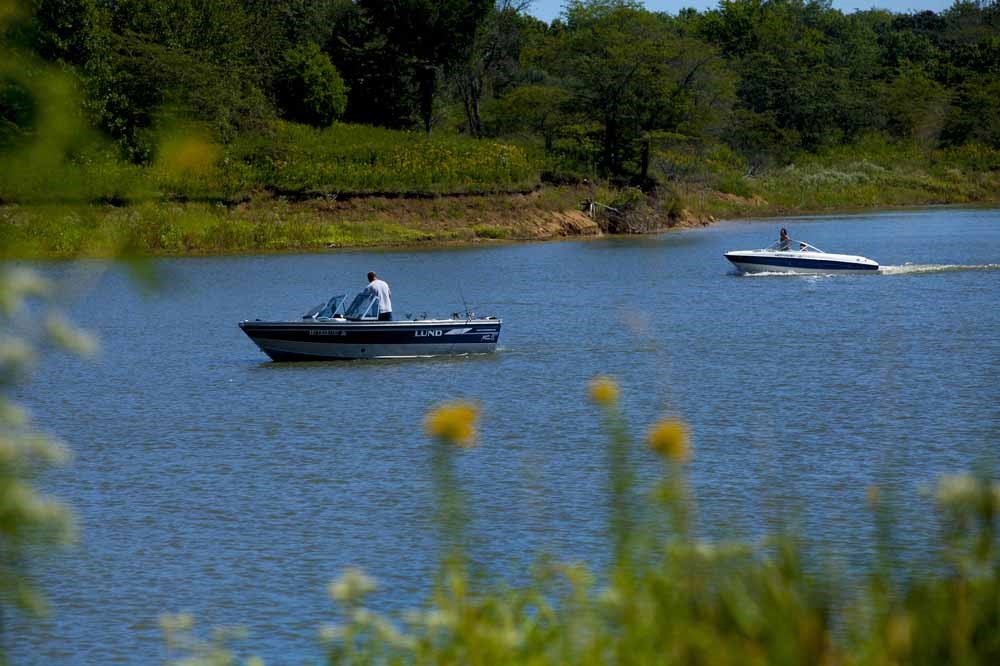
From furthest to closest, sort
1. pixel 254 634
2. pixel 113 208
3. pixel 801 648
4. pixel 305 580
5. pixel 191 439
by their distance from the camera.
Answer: pixel 191 439 → pixel 305 580 → pixel 254 634 → pixel 113 208 → pixel 801 648

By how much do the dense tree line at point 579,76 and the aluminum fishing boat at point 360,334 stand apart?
18.9 m

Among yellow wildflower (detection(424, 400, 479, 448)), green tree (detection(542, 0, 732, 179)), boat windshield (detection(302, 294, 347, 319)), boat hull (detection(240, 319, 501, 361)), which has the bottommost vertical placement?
boat hull (detection(240, 319, 501, 361))

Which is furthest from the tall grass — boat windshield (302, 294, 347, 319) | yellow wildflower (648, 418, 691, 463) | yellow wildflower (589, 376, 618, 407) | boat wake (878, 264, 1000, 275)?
yellow wildflower (648, 418, 691, 463)

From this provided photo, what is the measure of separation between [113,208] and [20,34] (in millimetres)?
614

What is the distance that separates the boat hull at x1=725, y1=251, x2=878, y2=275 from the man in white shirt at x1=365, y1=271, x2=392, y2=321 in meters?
19.7

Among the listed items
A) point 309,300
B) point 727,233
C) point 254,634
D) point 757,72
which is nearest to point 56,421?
point 254,634

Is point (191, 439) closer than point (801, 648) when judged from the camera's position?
No

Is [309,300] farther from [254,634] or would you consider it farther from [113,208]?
[113,208]

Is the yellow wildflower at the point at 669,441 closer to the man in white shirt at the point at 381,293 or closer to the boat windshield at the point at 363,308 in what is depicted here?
the man in white shirt at the point at 381,293

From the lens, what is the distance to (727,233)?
70812 mm

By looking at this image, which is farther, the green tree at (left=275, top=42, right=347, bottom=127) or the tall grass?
the green tree at (left=275, top=42, right=347, bottom=127)

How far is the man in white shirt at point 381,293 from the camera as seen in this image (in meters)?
26.3

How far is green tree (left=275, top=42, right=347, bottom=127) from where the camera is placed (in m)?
73.9

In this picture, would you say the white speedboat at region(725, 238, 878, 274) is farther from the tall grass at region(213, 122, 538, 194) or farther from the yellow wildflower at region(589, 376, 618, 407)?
the yellow wildflower at region(589, 376, 618, 407)
